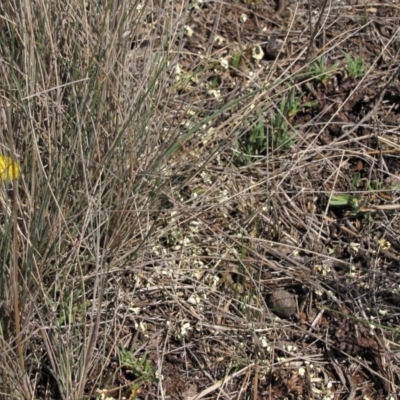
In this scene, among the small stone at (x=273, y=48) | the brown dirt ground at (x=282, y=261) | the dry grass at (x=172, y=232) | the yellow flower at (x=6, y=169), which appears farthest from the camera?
the small stone at (x=273, y=48)

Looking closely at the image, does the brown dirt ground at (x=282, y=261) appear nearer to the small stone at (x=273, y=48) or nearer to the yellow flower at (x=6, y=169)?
the small stone at (x=273, y=48)

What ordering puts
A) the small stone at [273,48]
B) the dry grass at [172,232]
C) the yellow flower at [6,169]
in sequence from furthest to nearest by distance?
the small stone at [273,48] < the dry grass at [172,232] < the yellow flower at [6,169]

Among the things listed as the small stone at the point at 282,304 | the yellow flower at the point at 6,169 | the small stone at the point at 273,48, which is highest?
the yellow flower at the point at 6,169

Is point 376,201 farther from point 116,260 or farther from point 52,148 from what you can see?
point 52,148

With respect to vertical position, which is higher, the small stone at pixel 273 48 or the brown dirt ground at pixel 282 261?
the small stone at pixel 273 48

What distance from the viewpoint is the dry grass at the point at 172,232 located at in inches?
57.9

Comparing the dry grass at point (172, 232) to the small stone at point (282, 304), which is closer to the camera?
the dry grass at point (172, 232)

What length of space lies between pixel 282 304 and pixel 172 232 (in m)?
0.30

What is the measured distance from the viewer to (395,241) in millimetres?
1848

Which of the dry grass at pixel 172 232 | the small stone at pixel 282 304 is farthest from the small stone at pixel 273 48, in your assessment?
the small stone at pixel 282 304

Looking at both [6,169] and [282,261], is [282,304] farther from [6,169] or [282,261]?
[6,169]

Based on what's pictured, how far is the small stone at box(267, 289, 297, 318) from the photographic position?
1725 millimetres

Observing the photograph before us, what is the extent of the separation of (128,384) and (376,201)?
773 millimetres

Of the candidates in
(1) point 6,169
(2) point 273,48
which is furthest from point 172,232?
(2) point 273,48
